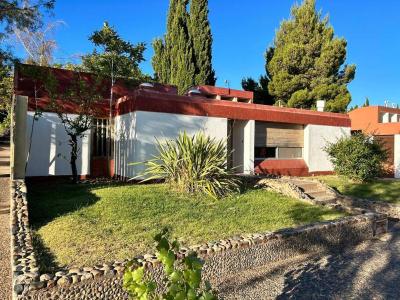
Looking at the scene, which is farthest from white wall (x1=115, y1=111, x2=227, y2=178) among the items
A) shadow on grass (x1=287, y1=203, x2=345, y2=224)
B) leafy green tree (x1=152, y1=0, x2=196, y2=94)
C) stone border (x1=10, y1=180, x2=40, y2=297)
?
leafy green tree (x1=152, y1=0, x2=196, y2=94)

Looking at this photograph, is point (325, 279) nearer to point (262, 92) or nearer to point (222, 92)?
point (222, 92)

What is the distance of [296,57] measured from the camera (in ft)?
84.1

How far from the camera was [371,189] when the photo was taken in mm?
12531

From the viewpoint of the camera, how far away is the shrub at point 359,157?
13312 mm

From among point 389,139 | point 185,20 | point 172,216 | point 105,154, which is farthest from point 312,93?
point 172,216

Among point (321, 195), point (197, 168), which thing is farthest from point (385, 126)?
point (197, 168)

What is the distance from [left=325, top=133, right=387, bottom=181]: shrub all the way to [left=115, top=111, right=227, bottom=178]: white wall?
5.50 m

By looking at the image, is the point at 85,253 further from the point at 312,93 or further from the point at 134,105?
the point at 312,93

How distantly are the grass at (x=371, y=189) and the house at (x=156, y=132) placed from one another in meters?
2.32

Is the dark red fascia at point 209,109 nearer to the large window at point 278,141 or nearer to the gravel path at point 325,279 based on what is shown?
the large window at point 278,141

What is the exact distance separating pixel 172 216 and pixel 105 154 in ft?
21.4

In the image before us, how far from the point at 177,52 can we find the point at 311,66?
10.1 metres

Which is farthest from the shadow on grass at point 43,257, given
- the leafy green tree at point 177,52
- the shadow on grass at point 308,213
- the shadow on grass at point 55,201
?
the leafy green tree at point 177,52

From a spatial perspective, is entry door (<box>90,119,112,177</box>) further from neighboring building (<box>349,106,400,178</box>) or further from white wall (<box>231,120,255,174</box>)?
neighboring building (<box>349,106,400,178</box>)
